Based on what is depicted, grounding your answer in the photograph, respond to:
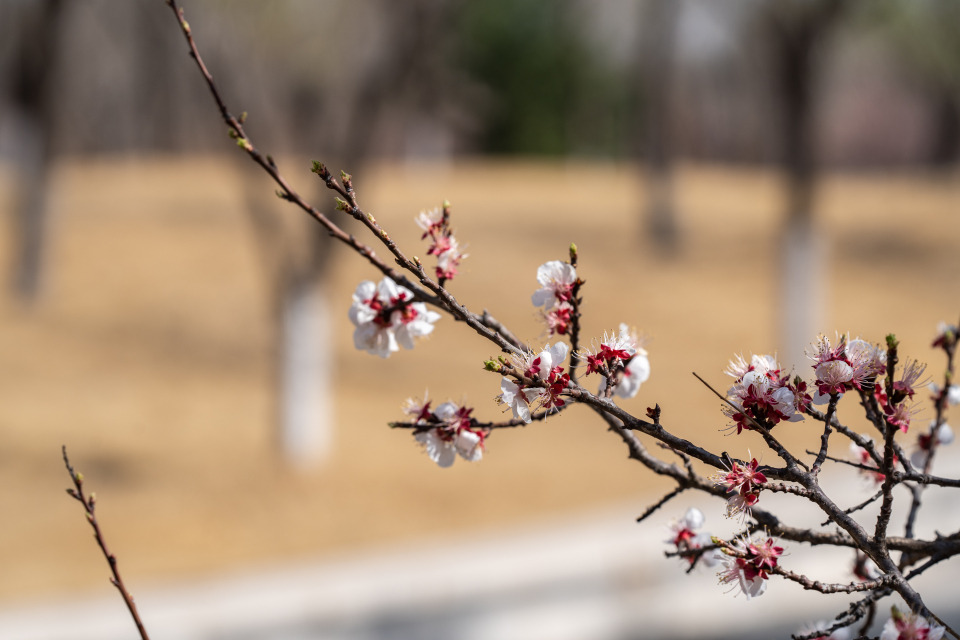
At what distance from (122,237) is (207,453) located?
7.76m

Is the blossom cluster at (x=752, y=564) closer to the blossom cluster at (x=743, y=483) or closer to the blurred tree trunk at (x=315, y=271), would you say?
the blossom cluster at (x=743, y=483)

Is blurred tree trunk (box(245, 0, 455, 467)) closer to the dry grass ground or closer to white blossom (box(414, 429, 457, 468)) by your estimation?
the dry grass ground

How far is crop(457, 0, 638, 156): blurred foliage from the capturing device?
29.3 m

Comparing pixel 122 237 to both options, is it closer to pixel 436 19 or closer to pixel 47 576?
pixel 436 19

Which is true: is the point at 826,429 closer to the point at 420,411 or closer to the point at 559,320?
the point at 559,320

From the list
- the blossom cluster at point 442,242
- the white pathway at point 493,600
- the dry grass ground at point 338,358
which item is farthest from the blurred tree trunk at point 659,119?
the blossom cluster at point 442,242

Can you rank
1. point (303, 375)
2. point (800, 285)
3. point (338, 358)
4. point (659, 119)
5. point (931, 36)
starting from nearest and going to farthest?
1. point (303, 375)
2. point (800, 285)
3. point (338, 358)
4. point (659, 119)
5. point (931, 36)

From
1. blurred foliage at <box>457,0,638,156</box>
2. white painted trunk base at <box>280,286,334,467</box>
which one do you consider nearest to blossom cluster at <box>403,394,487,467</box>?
white painted trunk base at <box>280,286,334,467</box>

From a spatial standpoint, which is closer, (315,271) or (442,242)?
(442,242)

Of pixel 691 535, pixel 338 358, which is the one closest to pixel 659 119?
pixel 338 358

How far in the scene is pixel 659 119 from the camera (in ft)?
53.9

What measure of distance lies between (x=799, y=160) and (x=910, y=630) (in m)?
10.3

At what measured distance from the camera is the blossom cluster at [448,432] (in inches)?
43.4

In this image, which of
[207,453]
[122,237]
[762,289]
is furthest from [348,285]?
[762,289]
